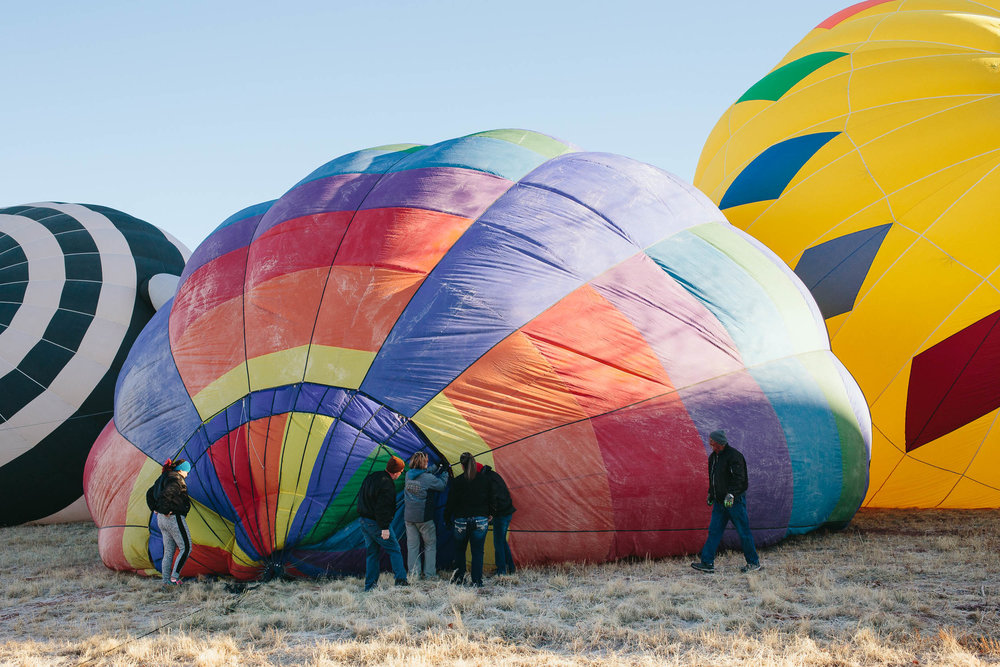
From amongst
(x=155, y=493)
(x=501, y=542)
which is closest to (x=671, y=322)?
(x=501, y=542)

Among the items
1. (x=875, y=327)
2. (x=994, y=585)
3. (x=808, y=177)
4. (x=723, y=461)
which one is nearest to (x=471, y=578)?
(x=723, y=461)

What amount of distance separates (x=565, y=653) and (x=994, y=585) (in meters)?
2.92

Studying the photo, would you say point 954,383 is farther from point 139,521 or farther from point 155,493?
point 139,521

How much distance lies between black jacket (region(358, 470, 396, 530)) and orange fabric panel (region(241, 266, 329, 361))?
1329 mm

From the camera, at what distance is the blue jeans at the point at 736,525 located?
19.5 ft

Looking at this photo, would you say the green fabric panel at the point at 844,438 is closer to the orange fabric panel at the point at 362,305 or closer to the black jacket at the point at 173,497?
the orange fabric panel at the point at 362,305

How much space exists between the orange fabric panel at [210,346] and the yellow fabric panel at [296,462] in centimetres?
87

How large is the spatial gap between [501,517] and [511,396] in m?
0.87

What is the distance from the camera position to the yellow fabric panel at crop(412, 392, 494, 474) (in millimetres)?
5977

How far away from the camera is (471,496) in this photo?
570 centimetres

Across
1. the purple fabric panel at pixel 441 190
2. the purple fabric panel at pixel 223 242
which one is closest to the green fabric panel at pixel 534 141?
the purple fabric panel at pixel 441 190

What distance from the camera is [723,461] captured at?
233 inches

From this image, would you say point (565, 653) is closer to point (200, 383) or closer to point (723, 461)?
point (723, 461)

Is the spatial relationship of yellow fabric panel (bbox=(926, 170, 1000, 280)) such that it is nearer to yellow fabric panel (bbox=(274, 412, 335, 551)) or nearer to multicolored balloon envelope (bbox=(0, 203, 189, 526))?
yellow fabric panel (bbox=(274, 412, 335, 551))
